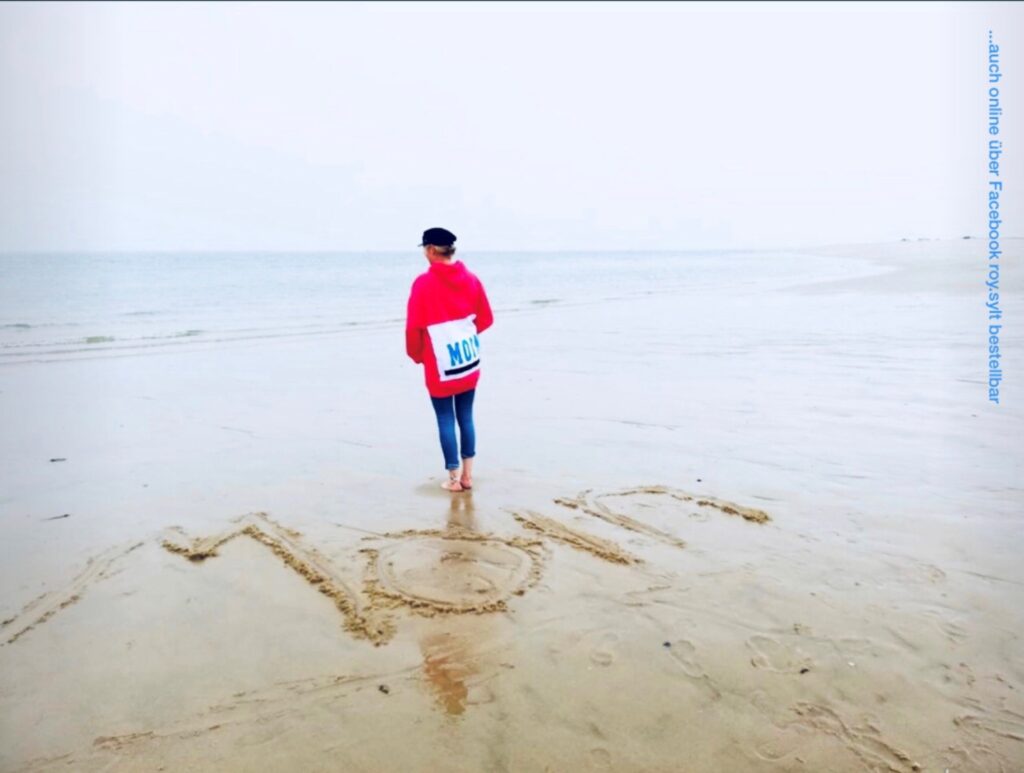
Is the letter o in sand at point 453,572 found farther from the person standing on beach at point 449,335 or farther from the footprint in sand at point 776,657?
the footprint in sand at point 776,657

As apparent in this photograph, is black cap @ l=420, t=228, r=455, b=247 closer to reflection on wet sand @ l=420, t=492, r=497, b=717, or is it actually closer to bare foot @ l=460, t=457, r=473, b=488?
bare foot @ l=460, t=457, r=473, b=488

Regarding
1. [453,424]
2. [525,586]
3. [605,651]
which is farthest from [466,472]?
[605,651]

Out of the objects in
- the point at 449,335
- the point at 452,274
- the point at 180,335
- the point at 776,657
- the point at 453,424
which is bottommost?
the point at 776,657

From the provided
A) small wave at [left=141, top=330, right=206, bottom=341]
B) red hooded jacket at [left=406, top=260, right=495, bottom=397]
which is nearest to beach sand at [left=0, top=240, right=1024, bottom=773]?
red hooded jacket at [left=406, top=260, right=495, bottom=397]

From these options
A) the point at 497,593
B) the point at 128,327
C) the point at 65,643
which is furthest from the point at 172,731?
the point at 128,327

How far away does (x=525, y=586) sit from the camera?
350cm

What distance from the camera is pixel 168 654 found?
9.71 feet

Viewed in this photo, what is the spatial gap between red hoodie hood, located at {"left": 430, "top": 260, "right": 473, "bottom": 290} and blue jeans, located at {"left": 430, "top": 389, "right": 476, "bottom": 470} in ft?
2.58

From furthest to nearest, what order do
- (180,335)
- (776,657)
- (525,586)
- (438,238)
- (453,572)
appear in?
(180,335) < (438,238) < (453,572) < (525,586) < (776,657)

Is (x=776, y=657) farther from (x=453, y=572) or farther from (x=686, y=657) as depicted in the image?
(x=453, y=572)

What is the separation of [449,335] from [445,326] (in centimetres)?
7

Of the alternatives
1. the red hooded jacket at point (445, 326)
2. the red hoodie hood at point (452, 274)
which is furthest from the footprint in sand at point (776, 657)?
the red hoodie hood at point (452, 274)

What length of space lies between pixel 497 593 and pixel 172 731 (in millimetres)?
1528

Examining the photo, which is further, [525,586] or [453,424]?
[453,424]
